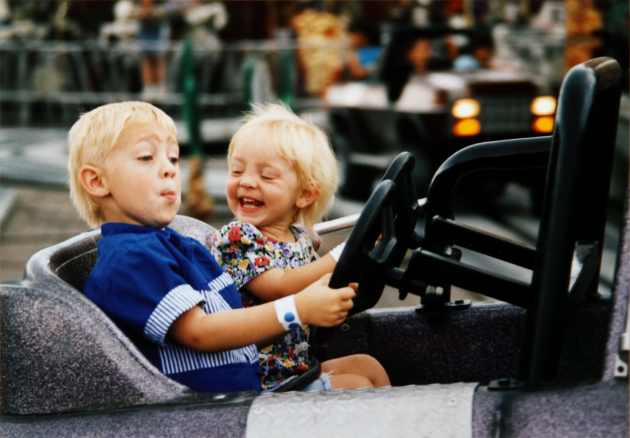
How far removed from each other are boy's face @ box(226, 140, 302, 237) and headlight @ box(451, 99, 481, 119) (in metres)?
4.27

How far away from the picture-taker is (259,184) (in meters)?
1.84

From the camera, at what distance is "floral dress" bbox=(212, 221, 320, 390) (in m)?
1.77

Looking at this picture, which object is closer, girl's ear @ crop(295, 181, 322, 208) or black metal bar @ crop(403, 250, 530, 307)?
black metal bar @ crop(403, 250, 530, 307)

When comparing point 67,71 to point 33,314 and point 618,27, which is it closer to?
point 618,27

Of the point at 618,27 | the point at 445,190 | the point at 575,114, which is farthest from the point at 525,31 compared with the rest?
the point at 575,114

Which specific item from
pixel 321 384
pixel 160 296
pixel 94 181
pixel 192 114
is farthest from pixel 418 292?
pixel 192 114

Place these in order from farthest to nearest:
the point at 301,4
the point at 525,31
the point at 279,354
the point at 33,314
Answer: the point at 301,4 → the point at 525,31 → the point at 279,354 → the point at 33,314

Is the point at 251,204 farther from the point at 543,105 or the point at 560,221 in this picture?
the point at 543,105

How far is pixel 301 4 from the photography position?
34.6 ft

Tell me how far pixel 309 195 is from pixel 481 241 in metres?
0.41

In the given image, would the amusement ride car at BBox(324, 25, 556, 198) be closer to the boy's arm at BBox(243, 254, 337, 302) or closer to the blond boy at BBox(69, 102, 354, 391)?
the boy's arm at BBox(243, 254, 337, 302)

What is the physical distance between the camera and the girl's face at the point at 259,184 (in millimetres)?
1843

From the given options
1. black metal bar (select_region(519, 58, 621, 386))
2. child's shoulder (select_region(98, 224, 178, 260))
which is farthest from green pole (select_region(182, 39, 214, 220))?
black metal bar (select_region(519, 58, 621, 386))

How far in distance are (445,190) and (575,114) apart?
65 centimetres
